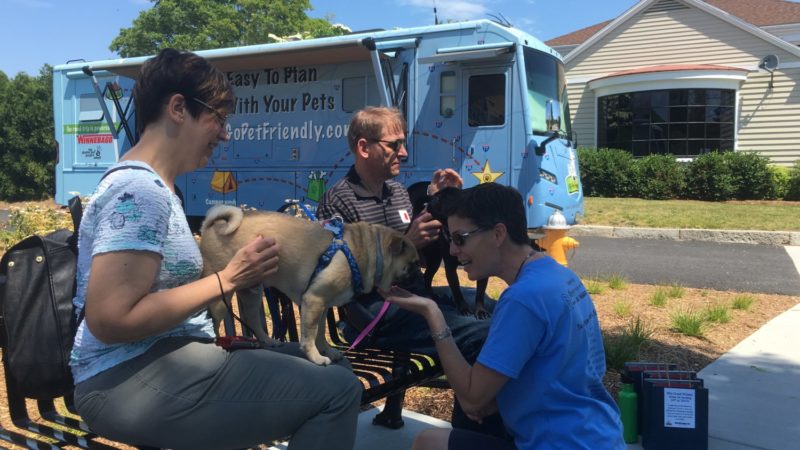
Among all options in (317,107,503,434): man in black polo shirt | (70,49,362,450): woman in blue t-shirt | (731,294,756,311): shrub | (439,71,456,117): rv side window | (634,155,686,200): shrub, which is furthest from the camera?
(634,155,686,200): shrub

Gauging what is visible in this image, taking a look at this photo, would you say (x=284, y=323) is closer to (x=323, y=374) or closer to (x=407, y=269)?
(x=407, y=269)

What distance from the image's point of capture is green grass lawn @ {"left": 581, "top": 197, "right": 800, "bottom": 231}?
1177 cm

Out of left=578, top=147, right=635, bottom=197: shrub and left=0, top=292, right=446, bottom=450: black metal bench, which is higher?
left=578, top=147, right=635, bottom=197: shrub

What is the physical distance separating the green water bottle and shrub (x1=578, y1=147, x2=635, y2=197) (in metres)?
15.3

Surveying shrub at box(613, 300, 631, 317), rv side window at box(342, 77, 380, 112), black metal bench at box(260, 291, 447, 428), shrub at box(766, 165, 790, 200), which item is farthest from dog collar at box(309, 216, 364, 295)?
shrub at box(766, 165, 790, 200)

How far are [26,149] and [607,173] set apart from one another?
66.6 feet

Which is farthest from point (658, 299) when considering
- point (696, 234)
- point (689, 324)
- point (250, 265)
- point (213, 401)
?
point (696, 234)

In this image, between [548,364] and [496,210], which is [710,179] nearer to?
[496,210]

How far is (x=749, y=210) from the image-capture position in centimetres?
1394

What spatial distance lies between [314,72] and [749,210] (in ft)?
33.2

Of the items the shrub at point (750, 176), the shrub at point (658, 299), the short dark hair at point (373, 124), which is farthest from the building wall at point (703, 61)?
the short dark hair at point (373, 124)

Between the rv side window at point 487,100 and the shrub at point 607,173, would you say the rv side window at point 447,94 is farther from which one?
the shrub at point 607,173

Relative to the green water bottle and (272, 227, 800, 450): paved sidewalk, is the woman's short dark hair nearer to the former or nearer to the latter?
(272, 227, 800, 450): paved sidewalk

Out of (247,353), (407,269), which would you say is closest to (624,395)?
(407,269)
